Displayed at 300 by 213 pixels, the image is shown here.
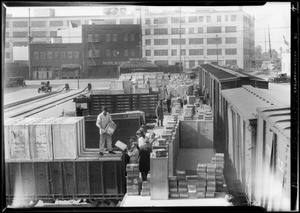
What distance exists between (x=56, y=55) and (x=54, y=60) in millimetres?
945

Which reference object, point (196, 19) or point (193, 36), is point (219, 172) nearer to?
point (193, 36)

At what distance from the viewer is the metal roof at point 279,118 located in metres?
5.68

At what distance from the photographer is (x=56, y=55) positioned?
73.4 m

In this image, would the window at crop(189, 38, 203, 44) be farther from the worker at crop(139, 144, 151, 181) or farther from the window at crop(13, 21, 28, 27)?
the worker at crop(139, 144, 151, 181)

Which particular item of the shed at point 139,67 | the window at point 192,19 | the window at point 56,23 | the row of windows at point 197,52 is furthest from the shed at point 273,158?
the window at point 56,23

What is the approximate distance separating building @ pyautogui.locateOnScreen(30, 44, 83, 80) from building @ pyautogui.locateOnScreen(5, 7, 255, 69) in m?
3.76

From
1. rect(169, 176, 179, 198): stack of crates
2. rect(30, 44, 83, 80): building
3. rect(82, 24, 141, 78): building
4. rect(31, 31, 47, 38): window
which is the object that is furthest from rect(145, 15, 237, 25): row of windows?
rect(169, 176, 179, 198): stack of crates

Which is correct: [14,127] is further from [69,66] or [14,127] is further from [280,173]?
[69,66]

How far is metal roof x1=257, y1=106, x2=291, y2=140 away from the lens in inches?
223

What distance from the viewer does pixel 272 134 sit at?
21.4 feet

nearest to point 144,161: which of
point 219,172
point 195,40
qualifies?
point 219,172

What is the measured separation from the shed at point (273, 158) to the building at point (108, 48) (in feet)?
223

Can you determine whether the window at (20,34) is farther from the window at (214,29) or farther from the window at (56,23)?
the window at (214,29)

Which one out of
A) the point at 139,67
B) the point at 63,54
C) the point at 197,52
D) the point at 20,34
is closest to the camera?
the point at 139,67
